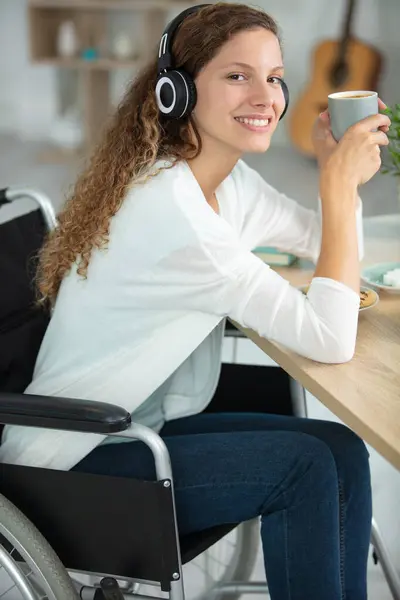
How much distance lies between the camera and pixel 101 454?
1.35m

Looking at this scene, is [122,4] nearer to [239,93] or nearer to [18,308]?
[18,308]

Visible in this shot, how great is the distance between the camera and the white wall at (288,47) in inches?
206

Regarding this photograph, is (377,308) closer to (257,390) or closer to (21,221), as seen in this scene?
(257,390)

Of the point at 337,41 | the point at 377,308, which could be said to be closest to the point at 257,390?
the point at 377,308

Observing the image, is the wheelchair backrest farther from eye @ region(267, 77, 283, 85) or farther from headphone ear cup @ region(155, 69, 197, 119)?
eye @ region(267, 77, 283, 85)

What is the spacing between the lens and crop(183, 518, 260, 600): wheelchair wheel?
187 centimetres

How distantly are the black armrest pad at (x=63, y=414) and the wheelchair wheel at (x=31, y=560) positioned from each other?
4.7 inches

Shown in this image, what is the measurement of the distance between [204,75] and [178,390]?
0.51 m

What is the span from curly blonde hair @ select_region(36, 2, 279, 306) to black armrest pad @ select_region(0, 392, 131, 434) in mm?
260

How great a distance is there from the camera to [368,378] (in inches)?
47.7

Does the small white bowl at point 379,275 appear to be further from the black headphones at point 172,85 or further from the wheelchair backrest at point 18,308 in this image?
the wheelchair backrest at point 18,308

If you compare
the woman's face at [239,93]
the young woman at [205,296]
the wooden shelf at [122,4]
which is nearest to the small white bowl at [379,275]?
the young woman at [205,296]

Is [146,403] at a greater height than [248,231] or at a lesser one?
lesser

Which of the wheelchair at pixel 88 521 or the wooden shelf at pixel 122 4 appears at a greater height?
the wooden shelf at pixel 122 4
